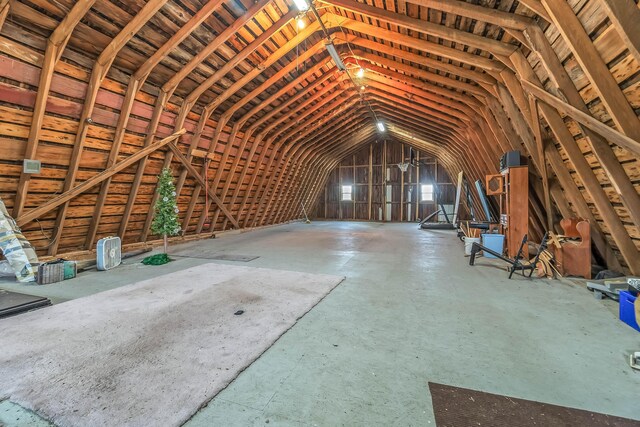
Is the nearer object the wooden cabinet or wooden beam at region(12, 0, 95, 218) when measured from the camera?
wooden beam at region(12, 0, 95, 218)

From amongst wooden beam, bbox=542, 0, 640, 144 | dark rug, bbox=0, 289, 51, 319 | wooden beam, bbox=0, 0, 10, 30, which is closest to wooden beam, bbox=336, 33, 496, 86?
wooden beam, bbox=542, 0, 640, 144

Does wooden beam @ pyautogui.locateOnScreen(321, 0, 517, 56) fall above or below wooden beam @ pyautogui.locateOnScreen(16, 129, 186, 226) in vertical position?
above

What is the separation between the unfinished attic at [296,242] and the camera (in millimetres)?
1573

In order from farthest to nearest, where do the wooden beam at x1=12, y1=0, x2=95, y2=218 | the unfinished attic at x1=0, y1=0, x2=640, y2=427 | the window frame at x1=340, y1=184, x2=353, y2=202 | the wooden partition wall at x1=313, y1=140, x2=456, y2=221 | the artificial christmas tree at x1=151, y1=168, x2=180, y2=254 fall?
the window frame at x1=340, y1=184, x2=353, y2=202, the wooden partition wall at x1=313, y1=140, x2=456, y2=221, the artificial christmas tree at x1=151, y1=168, x2=180, y2=254, the wooden beam at x1=12, y1=0, x2=95, y2=218, the unfinished attic at x1=0, y1=0, x2=640, y2=427

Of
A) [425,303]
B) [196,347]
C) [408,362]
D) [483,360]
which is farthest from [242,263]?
[483,360]

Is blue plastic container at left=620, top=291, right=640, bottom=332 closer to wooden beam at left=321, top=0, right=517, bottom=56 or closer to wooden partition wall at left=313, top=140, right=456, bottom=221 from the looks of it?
wooden beam at left=321, top=0, right=517, bottom=56

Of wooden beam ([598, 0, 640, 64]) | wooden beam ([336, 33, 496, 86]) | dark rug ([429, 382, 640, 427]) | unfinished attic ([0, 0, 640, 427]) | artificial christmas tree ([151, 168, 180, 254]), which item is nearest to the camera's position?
dark rug ([429, 382, 640, 427])

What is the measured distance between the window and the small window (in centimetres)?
374

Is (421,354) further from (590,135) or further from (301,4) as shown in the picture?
(301,4)

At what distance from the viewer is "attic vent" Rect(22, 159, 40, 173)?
3.70 m

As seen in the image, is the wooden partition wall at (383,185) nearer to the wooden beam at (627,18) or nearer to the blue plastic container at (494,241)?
the blue plastic container at (494,241)

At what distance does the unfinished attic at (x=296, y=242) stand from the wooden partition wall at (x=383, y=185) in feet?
20.6

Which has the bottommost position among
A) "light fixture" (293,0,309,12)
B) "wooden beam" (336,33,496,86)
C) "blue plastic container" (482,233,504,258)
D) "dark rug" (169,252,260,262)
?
"dark rug" (169,252,260,262)

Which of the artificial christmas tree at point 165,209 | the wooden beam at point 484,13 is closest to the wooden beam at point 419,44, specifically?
the wooden beam at point 484,13
